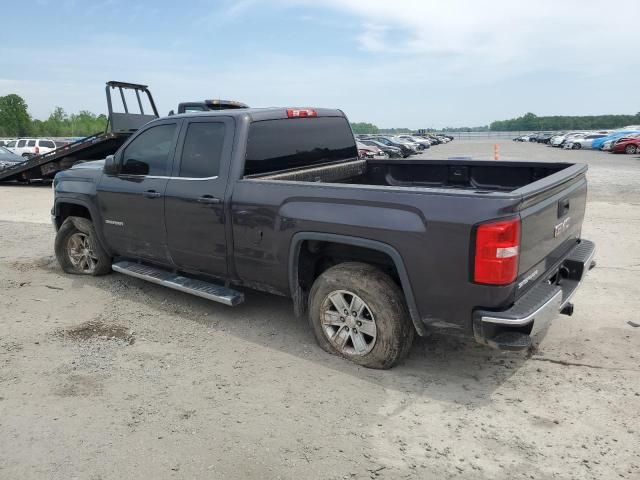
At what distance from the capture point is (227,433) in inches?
121

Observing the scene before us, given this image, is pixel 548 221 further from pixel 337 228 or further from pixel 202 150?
pixel 202 150

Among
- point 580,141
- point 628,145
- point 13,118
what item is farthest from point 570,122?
point 13,118

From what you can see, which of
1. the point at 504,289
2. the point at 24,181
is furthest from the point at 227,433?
the point at 24,181

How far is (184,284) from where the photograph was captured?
4.82m

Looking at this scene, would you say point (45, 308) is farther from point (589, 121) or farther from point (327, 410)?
point (589, 121)

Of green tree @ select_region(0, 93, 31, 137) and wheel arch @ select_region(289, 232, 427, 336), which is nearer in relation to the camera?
wheel arch @ select_region(289, 232, 427, 336)

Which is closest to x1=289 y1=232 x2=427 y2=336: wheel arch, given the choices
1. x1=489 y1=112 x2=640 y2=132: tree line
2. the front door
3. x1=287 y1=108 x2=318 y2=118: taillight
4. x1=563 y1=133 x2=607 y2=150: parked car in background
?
x1=287 y1=108 x2=318 y2=118: taillight

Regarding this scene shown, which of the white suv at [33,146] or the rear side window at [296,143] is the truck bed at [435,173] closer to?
the rear side window at [296,143]

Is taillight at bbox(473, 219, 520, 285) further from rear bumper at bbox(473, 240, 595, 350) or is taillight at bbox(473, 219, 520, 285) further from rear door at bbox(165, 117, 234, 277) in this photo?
rear door at bbox(165, 117, 234, 277)

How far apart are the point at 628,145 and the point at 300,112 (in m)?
36.6

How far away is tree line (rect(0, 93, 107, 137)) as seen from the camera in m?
85.6

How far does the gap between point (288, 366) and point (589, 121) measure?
485 feet

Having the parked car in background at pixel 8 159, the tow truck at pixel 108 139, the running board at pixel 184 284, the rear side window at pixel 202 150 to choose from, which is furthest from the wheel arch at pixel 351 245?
the parked car in background at pixel 8 159

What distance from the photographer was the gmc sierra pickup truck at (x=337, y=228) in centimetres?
316
